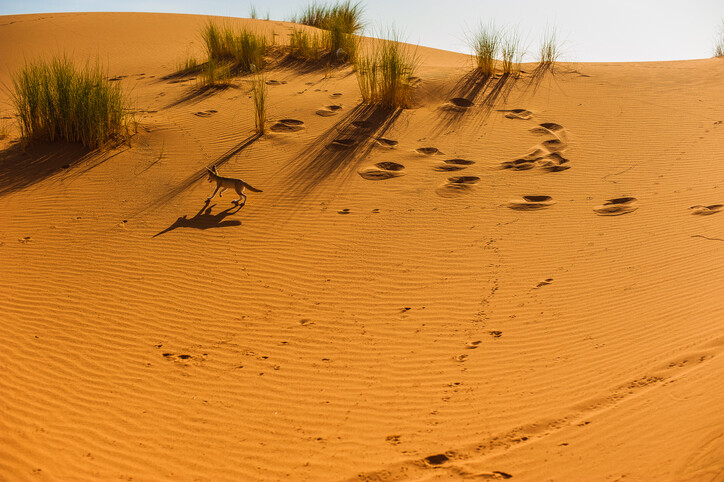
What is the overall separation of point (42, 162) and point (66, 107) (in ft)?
2.67

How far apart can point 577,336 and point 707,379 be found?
0.91 m

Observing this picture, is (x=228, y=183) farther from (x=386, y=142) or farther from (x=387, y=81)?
(x=387, y=81)

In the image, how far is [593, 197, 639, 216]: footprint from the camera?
5.83 metres

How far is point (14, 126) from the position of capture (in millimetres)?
8727

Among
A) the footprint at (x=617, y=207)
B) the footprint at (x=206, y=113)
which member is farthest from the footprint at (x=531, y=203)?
the footprint at (x=206, y=113)

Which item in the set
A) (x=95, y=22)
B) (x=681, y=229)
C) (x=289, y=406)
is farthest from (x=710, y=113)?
(x=95, y=22)

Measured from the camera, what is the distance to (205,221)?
19.9 ft

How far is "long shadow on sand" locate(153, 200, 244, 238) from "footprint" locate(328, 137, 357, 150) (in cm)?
199

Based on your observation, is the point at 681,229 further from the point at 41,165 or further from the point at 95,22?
the point at 95,22

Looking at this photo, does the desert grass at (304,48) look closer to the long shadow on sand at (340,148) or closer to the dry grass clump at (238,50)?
the dry grass clump at (238,50)

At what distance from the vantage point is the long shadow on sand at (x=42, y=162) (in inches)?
274

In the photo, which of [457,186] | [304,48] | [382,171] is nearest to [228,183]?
[382,171]

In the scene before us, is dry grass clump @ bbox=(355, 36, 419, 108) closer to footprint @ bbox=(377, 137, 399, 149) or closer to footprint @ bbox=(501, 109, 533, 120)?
footprint @ bbox=(377, 137, 399, 149)

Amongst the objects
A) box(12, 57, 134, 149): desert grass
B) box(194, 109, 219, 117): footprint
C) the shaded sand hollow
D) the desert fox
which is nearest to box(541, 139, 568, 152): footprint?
the shaded sand hollow
